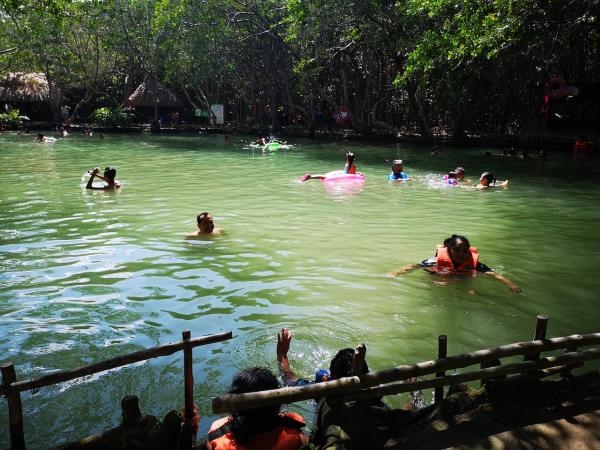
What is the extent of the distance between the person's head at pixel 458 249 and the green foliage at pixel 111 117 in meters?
35.7

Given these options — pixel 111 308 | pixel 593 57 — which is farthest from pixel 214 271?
pixel 593 57

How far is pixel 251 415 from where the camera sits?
3.22 metres

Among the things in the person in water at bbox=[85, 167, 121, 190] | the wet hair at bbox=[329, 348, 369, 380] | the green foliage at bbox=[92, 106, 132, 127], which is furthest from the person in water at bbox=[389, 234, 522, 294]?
the green foliage at bbox=[92, 106, 132, 127]

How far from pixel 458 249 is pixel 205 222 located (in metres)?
4.27

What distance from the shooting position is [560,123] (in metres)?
25.8

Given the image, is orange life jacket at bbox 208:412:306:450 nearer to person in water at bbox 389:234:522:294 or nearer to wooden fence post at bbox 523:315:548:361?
wooden fence post at bbox 523:315:548:361

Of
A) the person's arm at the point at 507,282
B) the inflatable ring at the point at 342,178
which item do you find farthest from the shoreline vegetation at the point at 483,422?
the inflatable ring at the point at 342,178

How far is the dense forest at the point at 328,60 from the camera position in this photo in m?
18.1

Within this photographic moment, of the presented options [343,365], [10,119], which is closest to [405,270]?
[343,365]

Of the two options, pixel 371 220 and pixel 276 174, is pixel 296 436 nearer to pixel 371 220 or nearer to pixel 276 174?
pixel 371 220

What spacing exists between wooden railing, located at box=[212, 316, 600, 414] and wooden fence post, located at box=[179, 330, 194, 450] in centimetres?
49

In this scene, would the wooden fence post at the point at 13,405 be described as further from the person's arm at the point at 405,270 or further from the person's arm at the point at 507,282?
the person's arm at the point at 507,282

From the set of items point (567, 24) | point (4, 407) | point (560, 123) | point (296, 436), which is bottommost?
point (4, 407)

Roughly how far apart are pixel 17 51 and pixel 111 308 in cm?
3479
